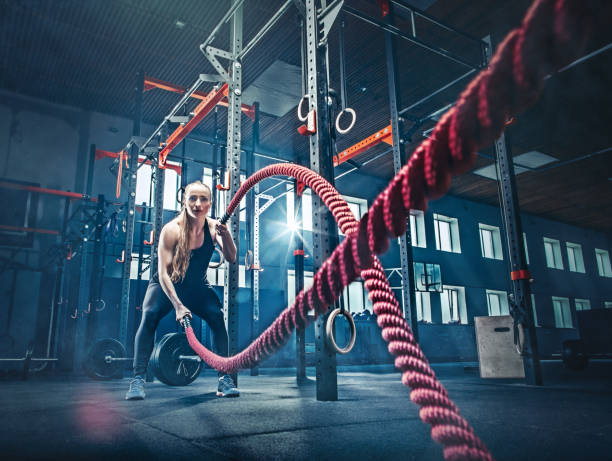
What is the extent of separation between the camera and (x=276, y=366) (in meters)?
9.23

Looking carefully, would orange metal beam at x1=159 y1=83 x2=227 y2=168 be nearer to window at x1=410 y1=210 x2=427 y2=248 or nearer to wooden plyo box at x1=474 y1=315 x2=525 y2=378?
wooden plyo box at x1=474 y1=315 x2=525 y2=378

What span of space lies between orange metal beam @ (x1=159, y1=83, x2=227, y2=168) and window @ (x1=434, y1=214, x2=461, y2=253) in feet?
32.6

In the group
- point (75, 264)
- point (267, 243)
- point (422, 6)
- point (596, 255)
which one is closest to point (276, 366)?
point (267, 243)

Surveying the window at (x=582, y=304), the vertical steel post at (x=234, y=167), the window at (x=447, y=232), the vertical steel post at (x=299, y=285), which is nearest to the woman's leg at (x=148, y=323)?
the vertical steel post at (x=234, y=167)

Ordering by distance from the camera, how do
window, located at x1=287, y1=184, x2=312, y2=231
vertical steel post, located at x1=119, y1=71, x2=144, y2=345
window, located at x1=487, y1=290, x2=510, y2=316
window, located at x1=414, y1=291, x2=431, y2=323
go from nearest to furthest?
vertical steel post, located at x1=119, y1=71, x2=144, y2=345, window, located at x1=287, y1=184, x2=312, y2=231, window, located at x1=414, y1=291, x2=431, y2=323, window, located at x1=487, y1=290, x2=510, y2=316

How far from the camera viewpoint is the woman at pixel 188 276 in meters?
2.80

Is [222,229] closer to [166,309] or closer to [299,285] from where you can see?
[166,309]

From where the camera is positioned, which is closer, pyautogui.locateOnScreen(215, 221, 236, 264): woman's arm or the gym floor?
the gym floor

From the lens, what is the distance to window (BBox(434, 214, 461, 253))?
45.3 feet

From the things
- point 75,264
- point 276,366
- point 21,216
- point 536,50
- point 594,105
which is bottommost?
point 276,366

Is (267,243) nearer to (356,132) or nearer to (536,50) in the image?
(356,132)

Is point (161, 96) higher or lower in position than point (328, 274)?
higher

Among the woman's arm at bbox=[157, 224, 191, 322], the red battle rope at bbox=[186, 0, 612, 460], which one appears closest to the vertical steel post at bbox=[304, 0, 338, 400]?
the woman's arm at bbox=[157, 224, 191, 322]

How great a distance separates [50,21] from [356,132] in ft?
21.3
